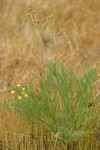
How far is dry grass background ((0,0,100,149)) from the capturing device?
4.68 metres

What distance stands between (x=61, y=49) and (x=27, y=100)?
2341mm

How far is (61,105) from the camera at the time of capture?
116 inches

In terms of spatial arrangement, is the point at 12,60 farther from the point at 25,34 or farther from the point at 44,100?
the point at 44,100

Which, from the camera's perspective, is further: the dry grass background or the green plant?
the dry grass background

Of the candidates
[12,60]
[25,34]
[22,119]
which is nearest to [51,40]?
[25,34]

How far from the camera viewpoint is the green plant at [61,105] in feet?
9.05

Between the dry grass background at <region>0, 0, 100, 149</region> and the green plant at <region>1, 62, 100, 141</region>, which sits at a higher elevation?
the dry grass background at <region>0, 0, 100, 149</region>

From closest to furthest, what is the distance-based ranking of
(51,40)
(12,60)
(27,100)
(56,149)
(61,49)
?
1. (27,100)
2. (56,149)
3. (12,60)
4. (61,49)
5. (51,40)

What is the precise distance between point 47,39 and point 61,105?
2540 millimetres

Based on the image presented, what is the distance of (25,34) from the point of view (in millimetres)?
5484

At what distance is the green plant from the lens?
276cm

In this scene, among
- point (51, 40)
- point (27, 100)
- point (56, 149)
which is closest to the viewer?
point (27, 100)

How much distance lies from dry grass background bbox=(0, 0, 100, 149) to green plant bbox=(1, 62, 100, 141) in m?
1.17

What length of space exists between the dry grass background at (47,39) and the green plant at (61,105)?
3.85 feet
